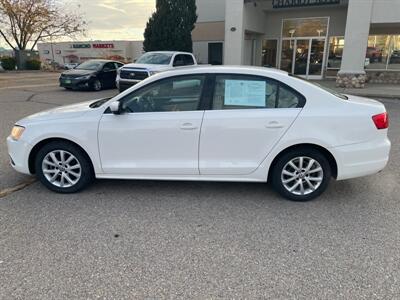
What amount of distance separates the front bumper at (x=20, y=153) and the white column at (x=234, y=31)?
13.7 meters

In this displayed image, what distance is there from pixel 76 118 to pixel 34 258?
1.72m

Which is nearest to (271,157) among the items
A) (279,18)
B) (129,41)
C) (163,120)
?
(163,120)

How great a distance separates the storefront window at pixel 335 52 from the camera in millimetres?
18422

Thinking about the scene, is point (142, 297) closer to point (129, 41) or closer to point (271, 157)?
point (271, 157)

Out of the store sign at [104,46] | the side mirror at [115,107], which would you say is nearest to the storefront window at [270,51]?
the side mirror at [115,107]

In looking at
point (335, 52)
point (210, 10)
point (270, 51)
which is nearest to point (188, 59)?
point (270, 51)

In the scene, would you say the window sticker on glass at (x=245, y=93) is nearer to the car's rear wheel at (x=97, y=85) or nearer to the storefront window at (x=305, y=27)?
the car's rear wheel at (x=97, y=85)

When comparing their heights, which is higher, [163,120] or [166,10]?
[166,10]

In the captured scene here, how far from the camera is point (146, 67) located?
1247 centimetres

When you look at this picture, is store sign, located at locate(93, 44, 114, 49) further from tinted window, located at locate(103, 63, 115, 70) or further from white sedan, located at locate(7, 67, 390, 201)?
white sedan, located at locate(7, 67, 390, 201)

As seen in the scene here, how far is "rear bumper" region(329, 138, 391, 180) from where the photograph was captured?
375 cm

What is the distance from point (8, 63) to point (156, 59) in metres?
20.9

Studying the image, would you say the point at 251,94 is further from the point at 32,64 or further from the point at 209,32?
the point at 32,64

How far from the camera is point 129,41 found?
1938 inches
